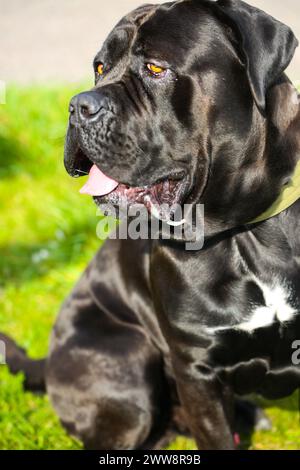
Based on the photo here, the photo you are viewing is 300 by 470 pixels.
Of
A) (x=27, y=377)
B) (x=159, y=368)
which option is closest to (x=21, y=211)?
(x=27, y=377)

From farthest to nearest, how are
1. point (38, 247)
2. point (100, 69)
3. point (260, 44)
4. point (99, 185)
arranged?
point (38, 247) < point (100, 69) < point (99, 185) < point (260, 44)

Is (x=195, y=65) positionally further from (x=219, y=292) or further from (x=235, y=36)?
(x=219, y=292)

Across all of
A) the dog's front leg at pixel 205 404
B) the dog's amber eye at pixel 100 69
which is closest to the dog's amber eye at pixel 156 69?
the dog's amber eye at pixel 100 69

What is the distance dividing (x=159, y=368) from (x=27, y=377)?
29.9 inches

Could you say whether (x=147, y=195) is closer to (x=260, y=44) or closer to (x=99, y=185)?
(x=99, y=185)

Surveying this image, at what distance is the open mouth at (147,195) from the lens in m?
2.82

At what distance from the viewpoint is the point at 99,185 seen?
9.53ft

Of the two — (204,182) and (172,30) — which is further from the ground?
(172,30)

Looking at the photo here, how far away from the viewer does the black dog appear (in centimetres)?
267

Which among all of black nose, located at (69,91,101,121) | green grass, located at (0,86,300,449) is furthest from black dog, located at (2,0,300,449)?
green grass, located at (0,86,300,449)

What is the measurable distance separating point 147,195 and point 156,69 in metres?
0.46

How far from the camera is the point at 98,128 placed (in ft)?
8.84

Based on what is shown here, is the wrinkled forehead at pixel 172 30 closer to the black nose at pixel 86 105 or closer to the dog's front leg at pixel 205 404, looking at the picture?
the black nose at pixel 86 105

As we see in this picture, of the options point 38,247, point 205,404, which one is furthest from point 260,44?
point 38,247
